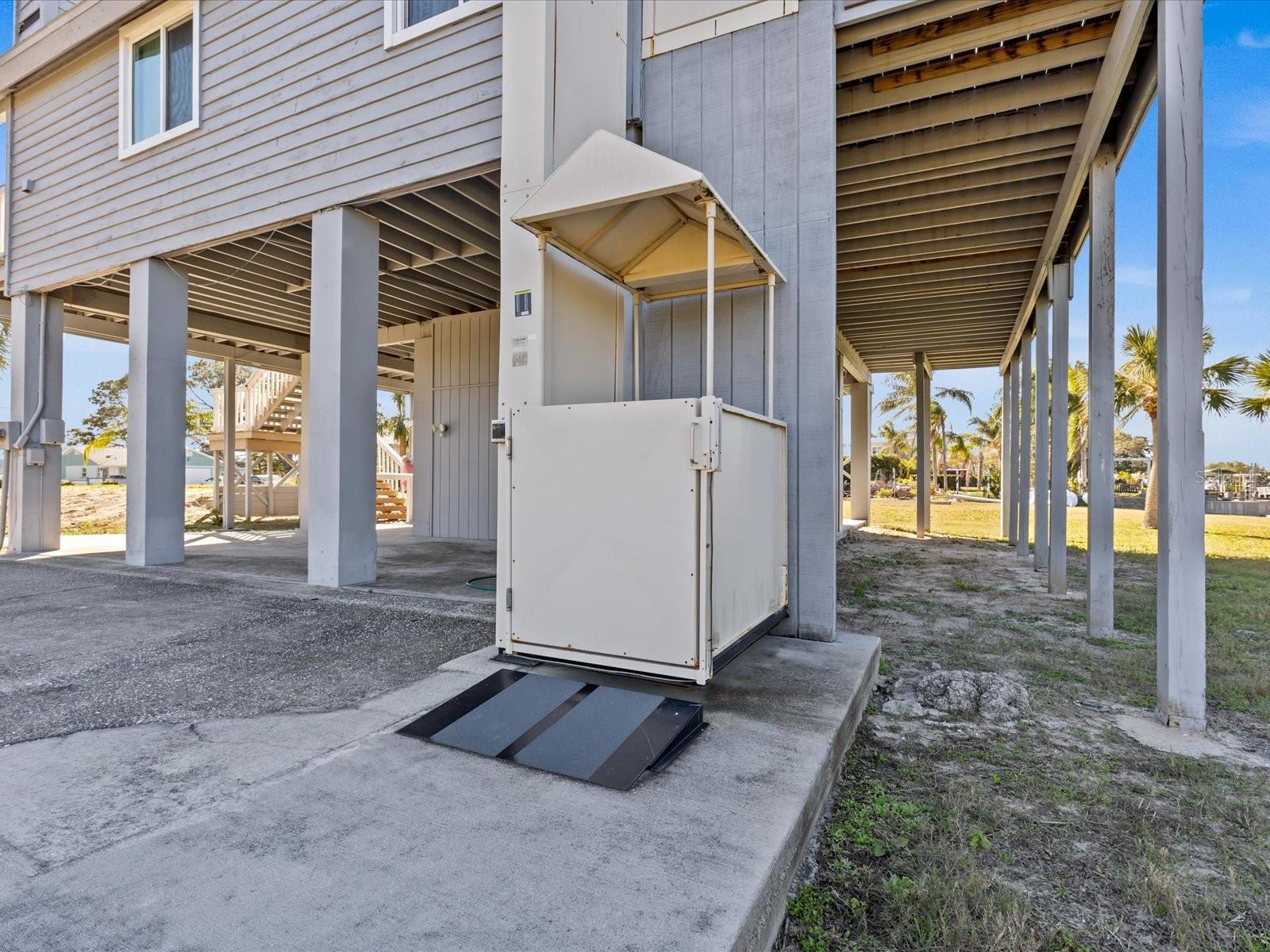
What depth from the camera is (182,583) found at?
527 cm

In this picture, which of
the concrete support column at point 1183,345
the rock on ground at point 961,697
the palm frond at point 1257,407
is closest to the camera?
the concrete support column at point 1183,345

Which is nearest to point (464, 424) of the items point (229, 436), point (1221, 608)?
point (229, 436)

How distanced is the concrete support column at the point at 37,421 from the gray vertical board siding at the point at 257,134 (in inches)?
17.4

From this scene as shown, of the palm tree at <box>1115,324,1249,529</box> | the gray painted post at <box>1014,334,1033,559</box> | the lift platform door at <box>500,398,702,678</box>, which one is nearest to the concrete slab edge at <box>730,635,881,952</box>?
the lift platform door at <box>500,398,702,678</box>

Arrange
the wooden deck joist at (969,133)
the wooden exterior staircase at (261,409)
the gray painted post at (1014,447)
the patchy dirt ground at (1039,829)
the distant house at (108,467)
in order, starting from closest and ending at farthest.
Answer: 1. the patchy dirt ground at (1039,829)
2. the wooden deck joist at (969,133)
3. the gray painted post at (1014,447)
4. the wooden exterior staircase at (261,409)
5. the distant house at (108,467)

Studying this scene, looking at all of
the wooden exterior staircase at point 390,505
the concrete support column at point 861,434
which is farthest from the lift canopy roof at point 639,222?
the concrete support column at point 861,434

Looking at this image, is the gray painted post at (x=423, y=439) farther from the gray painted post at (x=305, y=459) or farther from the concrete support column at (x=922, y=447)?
the concrete support column at (x=922, y=447)

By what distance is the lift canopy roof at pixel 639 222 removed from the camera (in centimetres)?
244

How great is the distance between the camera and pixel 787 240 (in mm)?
3494

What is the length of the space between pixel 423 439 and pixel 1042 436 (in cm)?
879

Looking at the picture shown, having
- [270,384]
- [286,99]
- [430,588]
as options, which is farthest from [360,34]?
[270,384]

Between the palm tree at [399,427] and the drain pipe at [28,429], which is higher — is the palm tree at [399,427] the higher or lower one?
the higher one

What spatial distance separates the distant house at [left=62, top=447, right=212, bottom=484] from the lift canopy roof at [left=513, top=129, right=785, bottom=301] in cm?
3849

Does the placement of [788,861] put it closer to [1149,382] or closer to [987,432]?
[1149,382]
